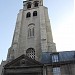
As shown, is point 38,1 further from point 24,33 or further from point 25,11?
point 24,33

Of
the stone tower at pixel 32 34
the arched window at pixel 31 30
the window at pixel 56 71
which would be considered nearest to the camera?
the window at pixel 56 71

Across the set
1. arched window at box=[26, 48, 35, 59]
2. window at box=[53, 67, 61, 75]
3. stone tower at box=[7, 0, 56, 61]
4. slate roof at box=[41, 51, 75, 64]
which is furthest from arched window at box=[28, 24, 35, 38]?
window at box=[53, 67, 61, 75]

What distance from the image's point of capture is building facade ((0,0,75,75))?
25672 mm

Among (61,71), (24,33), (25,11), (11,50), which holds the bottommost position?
(61,71)

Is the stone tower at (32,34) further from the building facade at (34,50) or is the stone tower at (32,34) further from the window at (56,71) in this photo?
the window at (56,71)

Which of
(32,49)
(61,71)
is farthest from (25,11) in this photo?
(61,71)

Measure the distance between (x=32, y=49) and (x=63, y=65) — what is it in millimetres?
10730

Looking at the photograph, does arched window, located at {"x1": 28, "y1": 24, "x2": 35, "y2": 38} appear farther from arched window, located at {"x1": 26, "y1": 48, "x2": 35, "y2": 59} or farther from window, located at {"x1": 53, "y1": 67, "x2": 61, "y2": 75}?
window, located at {"x1": 53, "y1": 67, "x2": 61, "y2": 75}

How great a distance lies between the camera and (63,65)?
2538 centimetres

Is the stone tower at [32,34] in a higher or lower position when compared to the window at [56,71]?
higher

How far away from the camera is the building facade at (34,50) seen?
84.2 ft

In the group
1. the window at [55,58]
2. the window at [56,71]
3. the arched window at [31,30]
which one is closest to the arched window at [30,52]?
the arched window at [31,30]

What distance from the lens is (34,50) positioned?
3450 cm

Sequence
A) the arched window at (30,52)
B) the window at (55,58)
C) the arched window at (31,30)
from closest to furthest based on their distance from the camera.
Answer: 1. the window at (55,58)
2. the arched window at (30,52)
3. the arched window at (31,30)
